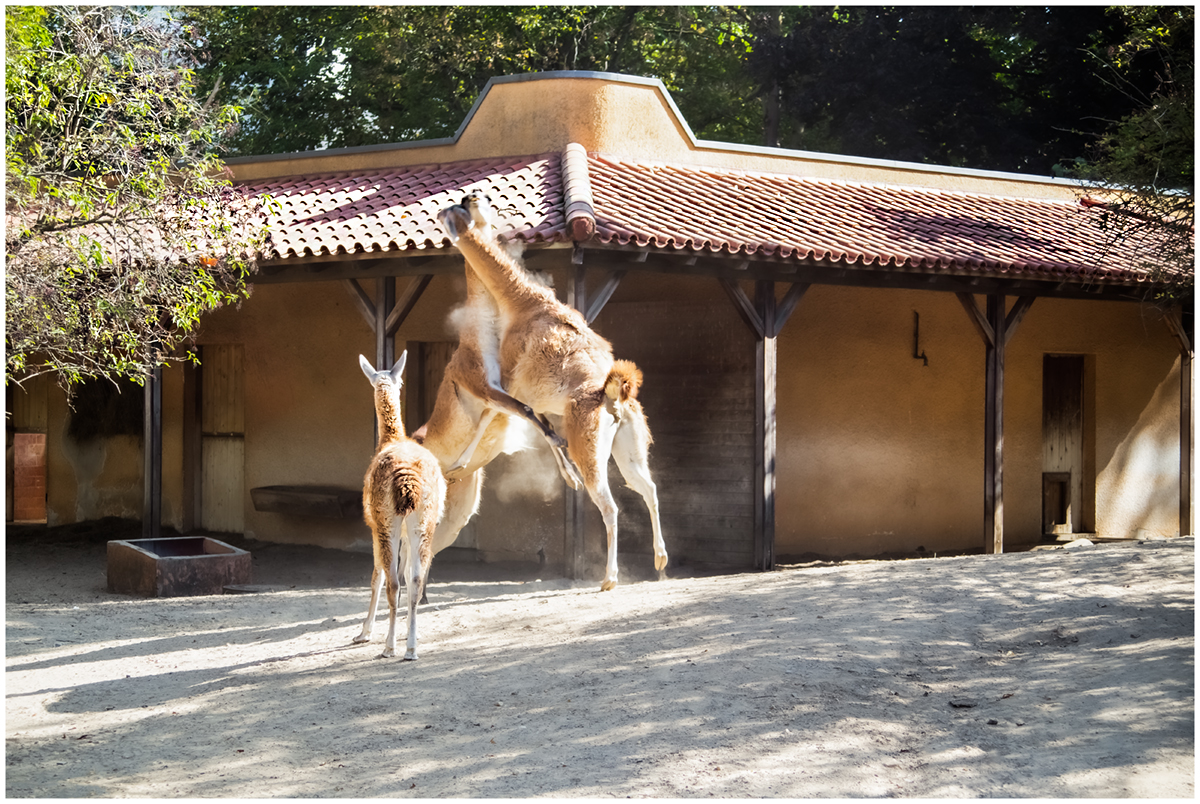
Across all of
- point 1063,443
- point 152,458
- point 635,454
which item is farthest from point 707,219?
point 1063,443

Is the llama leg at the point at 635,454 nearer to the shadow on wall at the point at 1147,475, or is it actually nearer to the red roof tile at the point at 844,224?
the red roof tile at the point at 844,224

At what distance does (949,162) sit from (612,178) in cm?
1483

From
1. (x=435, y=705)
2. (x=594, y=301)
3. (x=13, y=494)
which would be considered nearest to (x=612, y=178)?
(x=594, y=301)

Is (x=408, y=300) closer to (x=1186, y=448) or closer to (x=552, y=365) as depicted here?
(x=552, y=365)

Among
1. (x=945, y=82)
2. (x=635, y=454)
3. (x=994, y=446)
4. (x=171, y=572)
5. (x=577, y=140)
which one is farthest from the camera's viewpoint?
(x=945, y=82)

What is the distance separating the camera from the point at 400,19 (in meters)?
22.4

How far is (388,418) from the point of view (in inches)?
260

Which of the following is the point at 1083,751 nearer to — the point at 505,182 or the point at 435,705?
the point at 435,705

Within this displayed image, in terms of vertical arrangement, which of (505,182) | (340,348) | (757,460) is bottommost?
(757,460)

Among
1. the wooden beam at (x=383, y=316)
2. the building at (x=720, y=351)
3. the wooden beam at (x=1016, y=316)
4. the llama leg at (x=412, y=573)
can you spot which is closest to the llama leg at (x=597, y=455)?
the building at (x=720, y=351)

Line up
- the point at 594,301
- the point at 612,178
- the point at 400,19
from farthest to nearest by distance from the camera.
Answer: the point at 400,19, the point at 612,178, the point at 594,301

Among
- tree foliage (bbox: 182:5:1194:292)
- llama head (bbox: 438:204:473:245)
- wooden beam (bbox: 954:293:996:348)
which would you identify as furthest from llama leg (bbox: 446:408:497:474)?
tree foliage (bbox: 182:5:1194:292)

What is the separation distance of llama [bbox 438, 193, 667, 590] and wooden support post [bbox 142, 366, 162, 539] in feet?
15.3

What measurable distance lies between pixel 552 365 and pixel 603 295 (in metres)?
1.63
